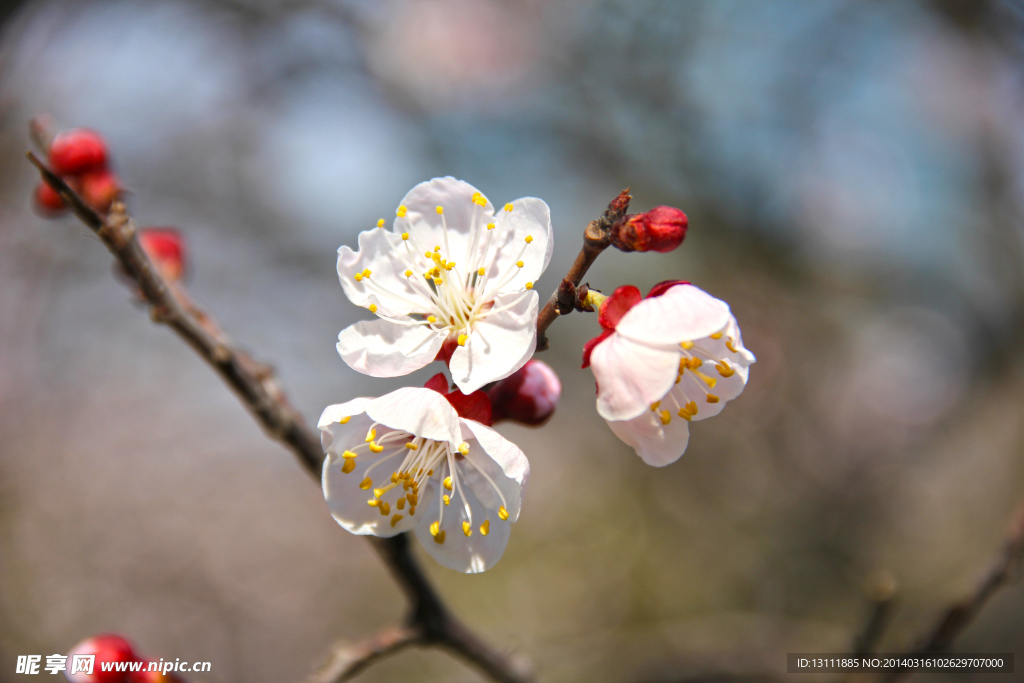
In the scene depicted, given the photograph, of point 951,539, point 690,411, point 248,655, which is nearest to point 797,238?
point 951,539

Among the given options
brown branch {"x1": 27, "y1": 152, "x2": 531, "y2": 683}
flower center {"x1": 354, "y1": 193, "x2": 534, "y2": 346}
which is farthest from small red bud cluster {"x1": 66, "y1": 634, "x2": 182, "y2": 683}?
flower center {"x1": 354, "y1": 193, "x2": 534, "y2": 346}

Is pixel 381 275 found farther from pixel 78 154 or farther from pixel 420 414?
pixel 78 154

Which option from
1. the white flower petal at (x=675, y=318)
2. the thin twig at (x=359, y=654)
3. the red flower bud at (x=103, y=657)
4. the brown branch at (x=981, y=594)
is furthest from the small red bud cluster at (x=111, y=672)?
the brown branch at (x=981, y=594)

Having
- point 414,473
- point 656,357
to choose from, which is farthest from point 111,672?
point 656,357

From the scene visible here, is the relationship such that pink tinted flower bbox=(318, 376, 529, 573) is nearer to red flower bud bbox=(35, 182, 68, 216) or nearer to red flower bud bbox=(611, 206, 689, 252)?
red flower bud bbox=(611, 206, 689, 252)

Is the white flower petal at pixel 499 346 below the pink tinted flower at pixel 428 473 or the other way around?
the other way around

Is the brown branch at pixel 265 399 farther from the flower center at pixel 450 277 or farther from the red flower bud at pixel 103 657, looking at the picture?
the red flower bud at pixel 103 657
